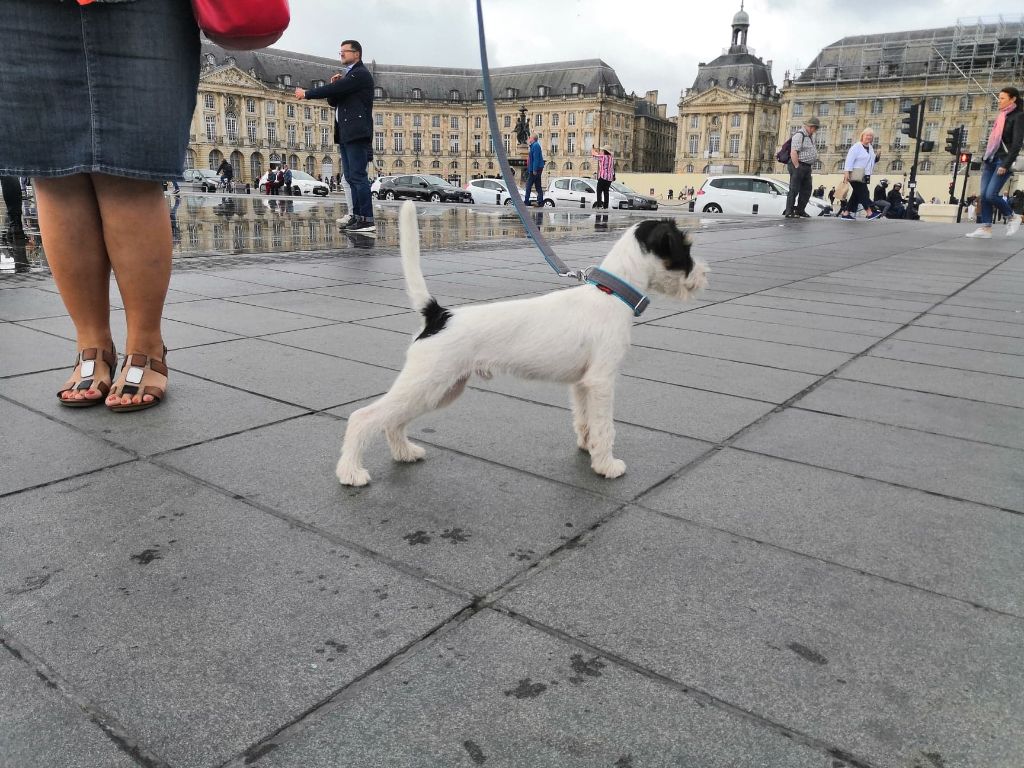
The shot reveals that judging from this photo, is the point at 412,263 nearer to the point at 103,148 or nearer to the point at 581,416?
the point at 581,416

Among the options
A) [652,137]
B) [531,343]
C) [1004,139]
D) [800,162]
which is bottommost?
[531,343]

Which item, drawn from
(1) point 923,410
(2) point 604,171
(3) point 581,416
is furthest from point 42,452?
(2) point 604,171

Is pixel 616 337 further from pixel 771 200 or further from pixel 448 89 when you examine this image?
pixel 448 89

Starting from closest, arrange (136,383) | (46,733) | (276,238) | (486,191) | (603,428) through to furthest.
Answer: (46,733) → (603,428) → (136,383) → (276,238) → (486,191)

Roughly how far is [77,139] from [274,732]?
2.37m

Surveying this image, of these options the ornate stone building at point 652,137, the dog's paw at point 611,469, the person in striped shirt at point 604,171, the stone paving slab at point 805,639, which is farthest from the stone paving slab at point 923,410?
the ornate stone building at point 652,137

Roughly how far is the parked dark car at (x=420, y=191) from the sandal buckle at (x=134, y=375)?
32.3m

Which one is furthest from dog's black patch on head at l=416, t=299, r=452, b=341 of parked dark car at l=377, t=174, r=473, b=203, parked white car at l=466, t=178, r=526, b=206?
parked dark car at l=377, t=174, r=473, b=203

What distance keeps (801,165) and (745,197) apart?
8.94m

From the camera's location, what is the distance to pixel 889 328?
16.2 feet

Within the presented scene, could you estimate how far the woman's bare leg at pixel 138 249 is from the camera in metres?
2.88

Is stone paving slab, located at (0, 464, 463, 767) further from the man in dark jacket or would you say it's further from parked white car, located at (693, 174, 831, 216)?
parked white car, located at (693, 174, 831, 216)

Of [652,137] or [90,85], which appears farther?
[652,137]

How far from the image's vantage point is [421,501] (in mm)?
2150
